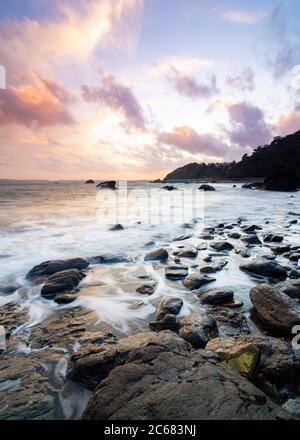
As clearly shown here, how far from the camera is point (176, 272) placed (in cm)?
581

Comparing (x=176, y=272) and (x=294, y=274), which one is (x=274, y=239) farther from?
(x=176, y=272)

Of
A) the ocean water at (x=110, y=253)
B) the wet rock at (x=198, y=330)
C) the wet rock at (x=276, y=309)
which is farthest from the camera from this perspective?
the ocean water at (x=110, y=253)

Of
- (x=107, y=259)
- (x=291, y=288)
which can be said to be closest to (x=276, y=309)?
(x=291, y=288)

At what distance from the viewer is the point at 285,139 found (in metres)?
97.6

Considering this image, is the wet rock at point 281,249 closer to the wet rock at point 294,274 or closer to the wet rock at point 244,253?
the wet rock at point 244,253

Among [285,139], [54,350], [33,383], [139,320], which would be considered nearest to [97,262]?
[139,320]

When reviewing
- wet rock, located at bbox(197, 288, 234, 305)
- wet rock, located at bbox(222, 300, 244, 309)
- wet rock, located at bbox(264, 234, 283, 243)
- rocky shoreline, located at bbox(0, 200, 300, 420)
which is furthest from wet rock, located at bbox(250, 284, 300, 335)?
wet rock, located at bbox(264, 234, 283, 243)

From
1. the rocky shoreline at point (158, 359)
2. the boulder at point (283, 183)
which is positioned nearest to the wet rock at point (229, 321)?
the rocky shoreline at point (158, 359)

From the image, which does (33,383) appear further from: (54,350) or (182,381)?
(182,381)

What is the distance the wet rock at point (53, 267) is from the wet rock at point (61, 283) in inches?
23.6

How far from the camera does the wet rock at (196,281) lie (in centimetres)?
520

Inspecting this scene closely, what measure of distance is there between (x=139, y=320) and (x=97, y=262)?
314 cm

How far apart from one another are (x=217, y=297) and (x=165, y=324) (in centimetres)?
126

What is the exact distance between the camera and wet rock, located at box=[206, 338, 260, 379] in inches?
103
